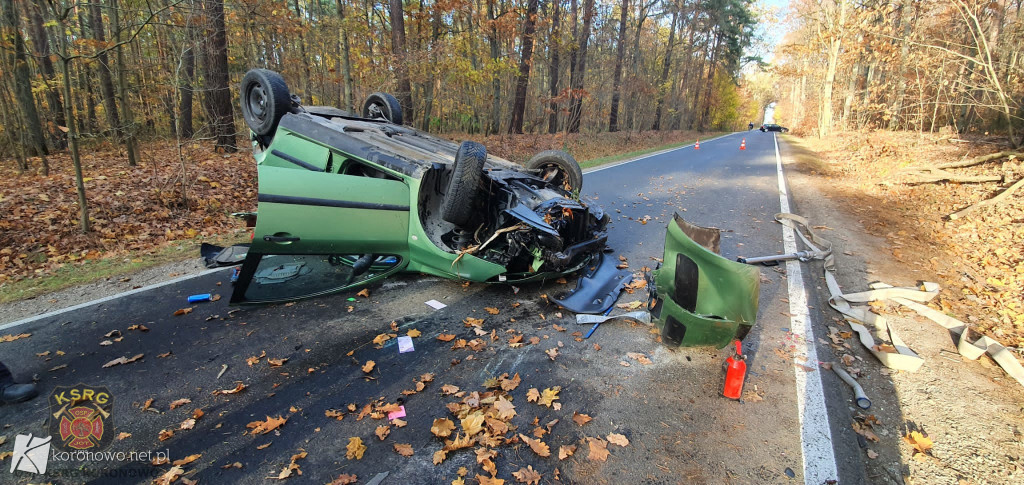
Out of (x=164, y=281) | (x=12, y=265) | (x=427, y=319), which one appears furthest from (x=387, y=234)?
(x=12, y=265)

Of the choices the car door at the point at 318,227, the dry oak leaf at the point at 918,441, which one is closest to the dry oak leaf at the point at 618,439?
the dry oak leaf at the point at 918,441

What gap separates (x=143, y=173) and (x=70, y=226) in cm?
335

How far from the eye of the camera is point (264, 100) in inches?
229

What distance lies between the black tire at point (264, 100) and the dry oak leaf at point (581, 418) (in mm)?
5050

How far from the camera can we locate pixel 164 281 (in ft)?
16.3

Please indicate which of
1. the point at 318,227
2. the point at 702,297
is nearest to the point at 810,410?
the point at 702,297

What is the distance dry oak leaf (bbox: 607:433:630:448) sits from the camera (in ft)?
8.68

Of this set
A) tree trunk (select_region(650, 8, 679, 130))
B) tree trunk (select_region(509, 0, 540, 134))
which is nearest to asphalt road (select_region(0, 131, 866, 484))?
tree trunk (select_region(509, 0, 540, 134))

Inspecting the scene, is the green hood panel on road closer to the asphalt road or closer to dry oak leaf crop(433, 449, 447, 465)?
the asphalt road

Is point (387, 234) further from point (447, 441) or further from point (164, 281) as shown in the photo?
point (164, 281)

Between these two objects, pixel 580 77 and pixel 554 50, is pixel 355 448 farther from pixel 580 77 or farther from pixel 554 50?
pixel 580 77

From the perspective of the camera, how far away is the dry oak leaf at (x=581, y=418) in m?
2.81

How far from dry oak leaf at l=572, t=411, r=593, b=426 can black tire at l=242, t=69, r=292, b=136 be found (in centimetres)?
505

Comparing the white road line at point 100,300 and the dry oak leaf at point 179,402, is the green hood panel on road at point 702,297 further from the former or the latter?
the white road line at point 100,300
